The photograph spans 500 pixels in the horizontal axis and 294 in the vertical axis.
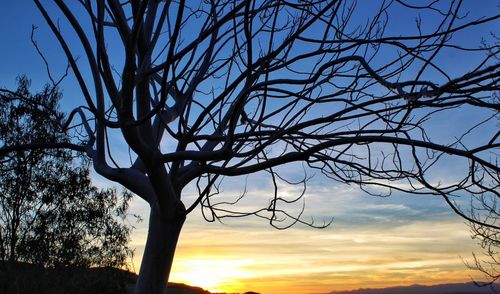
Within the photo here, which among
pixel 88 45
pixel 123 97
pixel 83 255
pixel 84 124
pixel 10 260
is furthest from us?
pixel 83 255

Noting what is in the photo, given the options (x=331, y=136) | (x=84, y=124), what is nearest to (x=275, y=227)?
(x=331, y=136)

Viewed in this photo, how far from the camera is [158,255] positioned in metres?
4.64

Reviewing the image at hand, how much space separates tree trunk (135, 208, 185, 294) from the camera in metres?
4.64

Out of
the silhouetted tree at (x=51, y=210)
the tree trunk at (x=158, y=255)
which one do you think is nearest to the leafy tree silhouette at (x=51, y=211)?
the silhouetted tree at (x=51, y=210)

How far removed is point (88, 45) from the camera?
3.70m

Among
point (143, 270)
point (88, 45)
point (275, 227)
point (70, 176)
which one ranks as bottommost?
point (143, 270)

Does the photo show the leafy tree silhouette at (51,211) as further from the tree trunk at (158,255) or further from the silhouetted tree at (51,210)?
the tree trunk at (158,255)

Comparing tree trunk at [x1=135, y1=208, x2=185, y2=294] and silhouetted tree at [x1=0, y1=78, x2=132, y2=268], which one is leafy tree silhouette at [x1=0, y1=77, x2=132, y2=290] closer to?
silhouetted tree at [x1=0, y1=78, x2=132, y2=268]

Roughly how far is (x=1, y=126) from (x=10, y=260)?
3880 mm

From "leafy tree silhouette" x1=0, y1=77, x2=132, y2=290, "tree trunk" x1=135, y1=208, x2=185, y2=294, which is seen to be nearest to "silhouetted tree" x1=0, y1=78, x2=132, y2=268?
"leafy tree silhouette" x1=0, y1=77, x2=132, y2=290

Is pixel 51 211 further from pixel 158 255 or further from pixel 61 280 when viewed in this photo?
pixel 158 255

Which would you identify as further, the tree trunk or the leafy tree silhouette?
the leafy tree silhouette

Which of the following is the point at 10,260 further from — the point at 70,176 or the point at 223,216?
the point at 223,216

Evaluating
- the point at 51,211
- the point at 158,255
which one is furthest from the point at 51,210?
the point at 158,255
